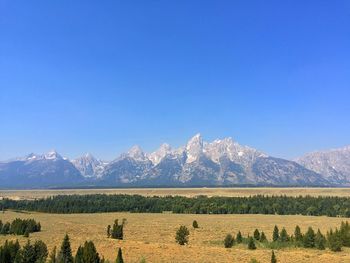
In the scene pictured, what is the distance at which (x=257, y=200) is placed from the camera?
7072 inches

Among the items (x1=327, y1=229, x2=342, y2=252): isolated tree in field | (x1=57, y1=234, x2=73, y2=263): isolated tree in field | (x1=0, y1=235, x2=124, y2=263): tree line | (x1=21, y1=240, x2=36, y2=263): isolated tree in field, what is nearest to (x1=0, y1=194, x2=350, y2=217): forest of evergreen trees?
(x1=327, y1=229, x2=342, y2=252): isolated tree in field

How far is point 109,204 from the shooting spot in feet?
593

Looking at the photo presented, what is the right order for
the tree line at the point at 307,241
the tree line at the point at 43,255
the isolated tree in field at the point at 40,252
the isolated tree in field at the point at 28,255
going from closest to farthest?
the tree line at the point at 43,255 → the isolated tree in field at the point at 28,255 → the isolated tree in field at the point at 40,252 → the tree line at the point at 307,241

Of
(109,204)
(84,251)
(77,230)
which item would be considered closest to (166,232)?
(77,230)

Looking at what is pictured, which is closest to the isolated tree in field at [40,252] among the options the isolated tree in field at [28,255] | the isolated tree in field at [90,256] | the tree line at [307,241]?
the isolated tree in field at [28,255]

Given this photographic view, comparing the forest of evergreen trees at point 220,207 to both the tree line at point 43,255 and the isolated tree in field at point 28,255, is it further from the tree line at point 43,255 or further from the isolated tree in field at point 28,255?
the isolated tree in field at point 28,255

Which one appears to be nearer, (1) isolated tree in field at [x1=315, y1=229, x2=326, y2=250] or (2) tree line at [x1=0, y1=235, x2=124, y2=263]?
(2) tree line at [x1=0, y1=235, x2=124, y2=263]

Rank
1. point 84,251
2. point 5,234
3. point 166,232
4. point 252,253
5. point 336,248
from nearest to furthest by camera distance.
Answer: point 84,251, point 252,253, point 336,248, point 5,234, point 166,232

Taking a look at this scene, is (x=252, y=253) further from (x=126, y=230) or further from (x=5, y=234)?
(x=5, y=234)

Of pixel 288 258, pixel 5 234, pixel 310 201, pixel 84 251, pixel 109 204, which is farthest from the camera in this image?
pixel 109 204

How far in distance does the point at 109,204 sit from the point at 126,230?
85718 millimetres

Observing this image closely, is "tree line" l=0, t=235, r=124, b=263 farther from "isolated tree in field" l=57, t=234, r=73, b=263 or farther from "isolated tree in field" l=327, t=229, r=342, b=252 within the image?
"isolated tree in field" l=327, t=229, r=342, b=252

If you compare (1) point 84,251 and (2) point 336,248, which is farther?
(2) point 336,248

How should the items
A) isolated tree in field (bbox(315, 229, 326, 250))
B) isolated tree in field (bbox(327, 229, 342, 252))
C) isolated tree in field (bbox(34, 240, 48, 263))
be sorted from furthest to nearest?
isolated tree in field (bbox(315, 229, 326, 250)) → isolated tree in field (bbox(327, 229, 342, 252)) → isolated tree in field (bbox(34, 240, 48, 263))
